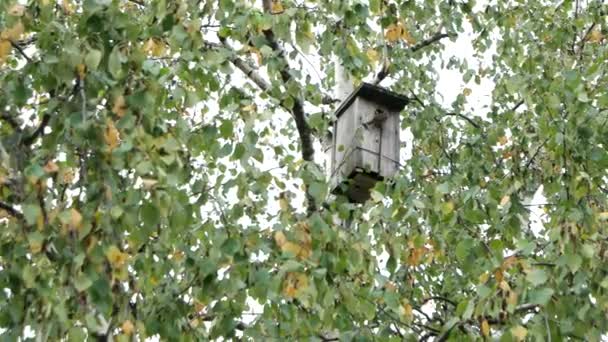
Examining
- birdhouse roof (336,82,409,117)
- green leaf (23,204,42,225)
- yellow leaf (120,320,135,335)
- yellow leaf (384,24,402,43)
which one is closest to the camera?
green leaf (23,204,42,225)

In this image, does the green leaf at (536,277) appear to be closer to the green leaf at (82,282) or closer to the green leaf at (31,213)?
the green leaf at (82,282)

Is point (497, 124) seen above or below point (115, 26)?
above

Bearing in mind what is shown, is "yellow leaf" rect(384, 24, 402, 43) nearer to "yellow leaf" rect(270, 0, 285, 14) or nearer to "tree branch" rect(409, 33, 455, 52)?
"yellow leaf" rect(270, 0, 285, 14)

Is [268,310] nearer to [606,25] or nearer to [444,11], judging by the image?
[444,11]

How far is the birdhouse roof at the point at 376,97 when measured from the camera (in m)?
4.16

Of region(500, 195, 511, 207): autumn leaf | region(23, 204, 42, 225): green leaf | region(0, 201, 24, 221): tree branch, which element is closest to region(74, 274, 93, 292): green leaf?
region(23, 204, 42, 225): green leaf

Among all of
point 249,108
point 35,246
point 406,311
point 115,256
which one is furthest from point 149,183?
point 406,311

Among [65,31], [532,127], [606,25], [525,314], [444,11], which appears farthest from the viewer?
[606,25]

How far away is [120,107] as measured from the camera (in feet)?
8.63

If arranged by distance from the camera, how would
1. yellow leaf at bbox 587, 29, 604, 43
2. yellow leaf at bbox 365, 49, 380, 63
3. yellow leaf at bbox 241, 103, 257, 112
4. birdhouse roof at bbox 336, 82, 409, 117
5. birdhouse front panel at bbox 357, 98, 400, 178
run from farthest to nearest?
yellow leaf at bbox 587, 29, 604, 43 < yellow leaf at bbox 365, 49, 380, 63 < birdhouse roof at bbox 336, 82, 409, 117 < birdhouse front panel at bbox 357, 98, 400, 178 < yellow leaf at bbox 241, 103, 257, 112

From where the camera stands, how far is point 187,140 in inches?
124

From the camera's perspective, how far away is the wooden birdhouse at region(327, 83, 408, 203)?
155 inches

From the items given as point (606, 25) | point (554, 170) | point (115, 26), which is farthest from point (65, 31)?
point (606, 25)

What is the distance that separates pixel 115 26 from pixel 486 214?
1.81 metres
